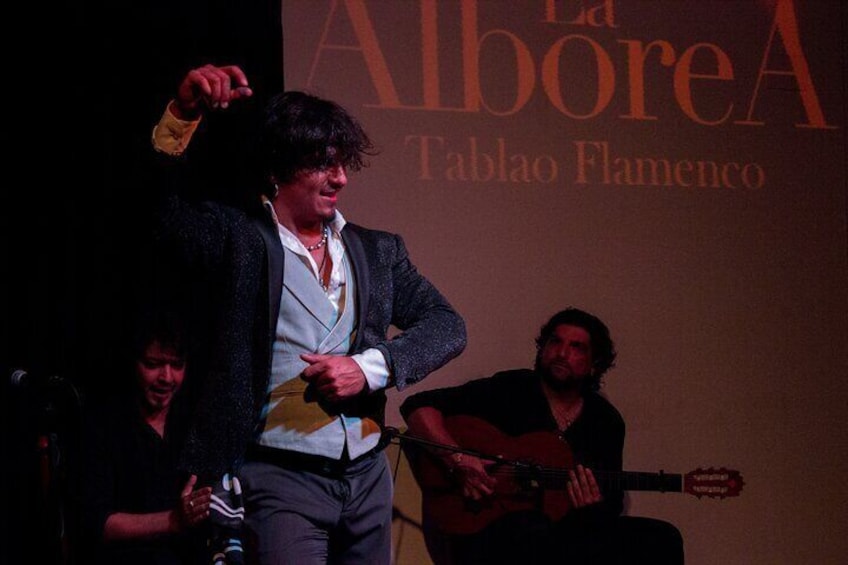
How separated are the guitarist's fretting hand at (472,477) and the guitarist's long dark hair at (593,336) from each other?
1.74 ft

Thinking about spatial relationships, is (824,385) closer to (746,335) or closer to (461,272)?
(746,335)

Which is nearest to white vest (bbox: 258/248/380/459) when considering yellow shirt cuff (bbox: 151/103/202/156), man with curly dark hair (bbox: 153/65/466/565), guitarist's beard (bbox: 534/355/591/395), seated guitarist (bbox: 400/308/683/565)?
man with curly dark hair (bbox: 153/65/466/565)

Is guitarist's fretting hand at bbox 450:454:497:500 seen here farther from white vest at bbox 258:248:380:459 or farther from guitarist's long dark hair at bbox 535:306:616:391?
white vest at bbox 258:248:380:459

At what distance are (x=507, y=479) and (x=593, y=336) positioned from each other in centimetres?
70

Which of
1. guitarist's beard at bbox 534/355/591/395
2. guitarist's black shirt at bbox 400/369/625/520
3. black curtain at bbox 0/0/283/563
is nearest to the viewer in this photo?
black curtain at bbox 0/0/283/563

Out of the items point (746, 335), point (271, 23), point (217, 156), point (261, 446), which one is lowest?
point (261, 446)

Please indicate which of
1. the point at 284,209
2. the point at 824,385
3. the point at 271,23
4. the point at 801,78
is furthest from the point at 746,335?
the point at 284,209

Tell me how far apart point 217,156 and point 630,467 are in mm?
2061

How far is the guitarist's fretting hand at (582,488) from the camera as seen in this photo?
3824mm

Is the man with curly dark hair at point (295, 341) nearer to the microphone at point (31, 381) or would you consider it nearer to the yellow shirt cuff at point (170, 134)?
the yellow shirt cuff at point (170, 134)

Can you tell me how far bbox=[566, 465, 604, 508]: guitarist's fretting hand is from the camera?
382 cm

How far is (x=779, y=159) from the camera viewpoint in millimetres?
4430

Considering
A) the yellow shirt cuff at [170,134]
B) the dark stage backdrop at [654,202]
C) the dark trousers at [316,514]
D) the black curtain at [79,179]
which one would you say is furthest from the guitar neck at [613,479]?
the yellow shirt cuff at [170,134]

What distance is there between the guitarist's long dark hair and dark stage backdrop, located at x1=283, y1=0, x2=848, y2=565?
0.17 feet
